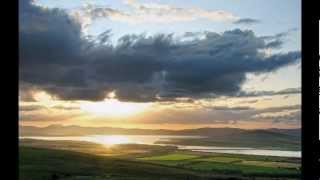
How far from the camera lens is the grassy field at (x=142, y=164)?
17203mm

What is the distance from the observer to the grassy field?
56.4 feet

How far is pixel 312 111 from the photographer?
2104 mm

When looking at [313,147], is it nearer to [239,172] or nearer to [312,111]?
[312,111]

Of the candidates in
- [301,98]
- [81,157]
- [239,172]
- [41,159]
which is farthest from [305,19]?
[81,157]

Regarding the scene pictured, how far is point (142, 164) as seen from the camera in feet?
69.9

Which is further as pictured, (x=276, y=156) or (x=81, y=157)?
(x=81, y=157)

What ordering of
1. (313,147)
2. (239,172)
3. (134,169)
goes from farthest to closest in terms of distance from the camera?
(134,169) < (239,172) < (313,147)
